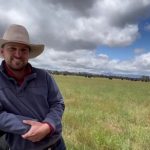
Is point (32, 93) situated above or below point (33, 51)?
below

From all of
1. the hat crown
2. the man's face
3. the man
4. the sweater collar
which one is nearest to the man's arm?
the man

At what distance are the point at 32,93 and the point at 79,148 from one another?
315cm

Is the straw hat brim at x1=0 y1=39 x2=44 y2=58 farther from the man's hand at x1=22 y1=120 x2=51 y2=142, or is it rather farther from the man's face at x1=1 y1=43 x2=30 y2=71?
the man's hand at x1=22 y1=120 x2=51 y2=142

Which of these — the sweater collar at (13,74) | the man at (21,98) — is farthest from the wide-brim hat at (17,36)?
the sweater collar at (13,74)

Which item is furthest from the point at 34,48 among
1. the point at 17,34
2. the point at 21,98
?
the point at 21,98

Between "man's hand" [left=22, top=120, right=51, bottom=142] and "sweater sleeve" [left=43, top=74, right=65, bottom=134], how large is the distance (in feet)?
0.39

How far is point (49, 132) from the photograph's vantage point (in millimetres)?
3496

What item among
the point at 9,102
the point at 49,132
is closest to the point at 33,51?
the point at 9,102

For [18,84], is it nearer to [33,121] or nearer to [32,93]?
[32,93]

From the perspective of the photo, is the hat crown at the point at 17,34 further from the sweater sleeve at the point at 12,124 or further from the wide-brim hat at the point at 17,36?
the sweater sleeve at the point at 12,124

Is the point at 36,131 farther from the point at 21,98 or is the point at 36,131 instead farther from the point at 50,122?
the point at 21,98

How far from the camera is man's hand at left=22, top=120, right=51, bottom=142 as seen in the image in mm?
3375

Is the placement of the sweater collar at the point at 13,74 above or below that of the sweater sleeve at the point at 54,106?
above

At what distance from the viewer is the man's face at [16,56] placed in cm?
355
